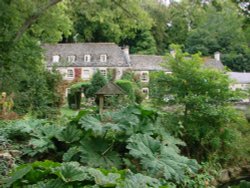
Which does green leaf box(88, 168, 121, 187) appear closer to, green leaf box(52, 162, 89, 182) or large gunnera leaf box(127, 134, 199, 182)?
green leaf box(52, 162, 89, 182)

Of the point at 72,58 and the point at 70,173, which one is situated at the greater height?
the point at 72,58

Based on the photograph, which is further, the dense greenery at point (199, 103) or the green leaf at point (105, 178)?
the dense greenery at point (199, 103)

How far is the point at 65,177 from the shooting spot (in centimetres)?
432

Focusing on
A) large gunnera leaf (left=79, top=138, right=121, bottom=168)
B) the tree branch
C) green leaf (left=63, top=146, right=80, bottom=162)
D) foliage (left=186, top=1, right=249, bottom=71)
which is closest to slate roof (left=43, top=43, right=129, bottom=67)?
foliage (left=186, top=1, right=249, bottom=71)

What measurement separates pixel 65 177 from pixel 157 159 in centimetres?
181

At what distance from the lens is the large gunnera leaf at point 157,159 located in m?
5.49

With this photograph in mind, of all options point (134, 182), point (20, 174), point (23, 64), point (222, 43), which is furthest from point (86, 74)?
point (134, 182)

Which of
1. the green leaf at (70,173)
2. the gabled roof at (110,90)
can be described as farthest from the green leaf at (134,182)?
the gabled roof at (110,90)

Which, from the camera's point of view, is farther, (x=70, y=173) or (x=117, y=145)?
(x=117, y=145)

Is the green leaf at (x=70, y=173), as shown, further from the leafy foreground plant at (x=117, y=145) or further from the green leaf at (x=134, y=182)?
the leafy foreground plant at (x=117, y=145)

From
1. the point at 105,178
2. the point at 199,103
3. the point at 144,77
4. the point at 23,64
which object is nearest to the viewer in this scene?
the point at 105,178

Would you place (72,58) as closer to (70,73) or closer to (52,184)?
(70,73)

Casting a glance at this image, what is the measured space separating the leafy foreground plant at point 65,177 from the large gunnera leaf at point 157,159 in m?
0.94

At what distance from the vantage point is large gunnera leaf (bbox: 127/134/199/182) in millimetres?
5491
